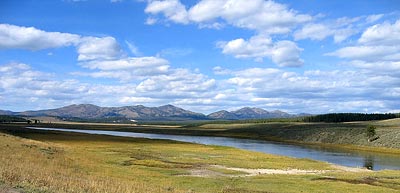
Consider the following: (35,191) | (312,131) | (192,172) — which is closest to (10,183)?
(35,191)

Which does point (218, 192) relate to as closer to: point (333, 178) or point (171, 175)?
point (171, 175)

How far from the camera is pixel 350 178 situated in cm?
4247

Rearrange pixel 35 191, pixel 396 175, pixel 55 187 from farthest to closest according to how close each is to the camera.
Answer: pixel 396 175 → pixel 55 187 → pixel 35 191

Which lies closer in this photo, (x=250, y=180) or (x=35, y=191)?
(x=35, y=191)

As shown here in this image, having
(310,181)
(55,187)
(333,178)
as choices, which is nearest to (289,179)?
(310,181)

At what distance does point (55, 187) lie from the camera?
65.9ft

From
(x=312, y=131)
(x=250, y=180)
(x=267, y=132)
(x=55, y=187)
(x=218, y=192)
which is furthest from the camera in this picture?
(x=267, y=132)

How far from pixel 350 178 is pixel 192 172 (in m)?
15.5

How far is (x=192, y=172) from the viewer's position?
43.5 metres

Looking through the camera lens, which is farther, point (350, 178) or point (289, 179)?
point (350, 178)

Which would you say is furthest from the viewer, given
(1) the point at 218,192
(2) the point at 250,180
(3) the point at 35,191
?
(2) the point at 250,180

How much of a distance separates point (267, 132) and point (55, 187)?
506 feet

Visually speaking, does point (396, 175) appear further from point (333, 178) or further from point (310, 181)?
point (310, 181)

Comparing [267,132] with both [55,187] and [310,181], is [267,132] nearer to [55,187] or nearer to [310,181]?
[310,181]
